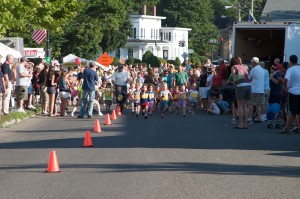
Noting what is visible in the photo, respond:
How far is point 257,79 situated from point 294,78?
4.06 meters

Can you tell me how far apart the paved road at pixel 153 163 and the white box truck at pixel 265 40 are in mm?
6204

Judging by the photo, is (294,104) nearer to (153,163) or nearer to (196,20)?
(153,163)

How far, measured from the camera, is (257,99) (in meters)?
23.2

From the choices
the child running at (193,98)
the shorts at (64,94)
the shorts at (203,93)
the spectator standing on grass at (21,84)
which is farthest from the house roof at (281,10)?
the spectator standing on grass at (21,84)

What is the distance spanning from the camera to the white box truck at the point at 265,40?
26594mm

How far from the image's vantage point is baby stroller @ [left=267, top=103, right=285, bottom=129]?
68.7 ft

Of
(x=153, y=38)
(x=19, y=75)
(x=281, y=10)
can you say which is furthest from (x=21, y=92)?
(x=153, y=38)

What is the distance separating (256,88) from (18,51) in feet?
43.0

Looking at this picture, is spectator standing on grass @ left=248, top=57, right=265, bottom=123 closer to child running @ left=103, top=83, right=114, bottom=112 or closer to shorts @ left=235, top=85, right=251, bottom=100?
shorts @ left=235, top=85, right=251, bottom=100

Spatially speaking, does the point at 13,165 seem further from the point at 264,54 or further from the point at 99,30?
the point at 99,30

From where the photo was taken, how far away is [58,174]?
12.0 m

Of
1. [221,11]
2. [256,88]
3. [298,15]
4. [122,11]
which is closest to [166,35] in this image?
[221,11]

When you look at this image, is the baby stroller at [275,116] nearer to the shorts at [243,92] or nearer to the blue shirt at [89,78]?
the shorts at [243,92]

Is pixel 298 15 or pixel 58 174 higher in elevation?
pixel 298 15
